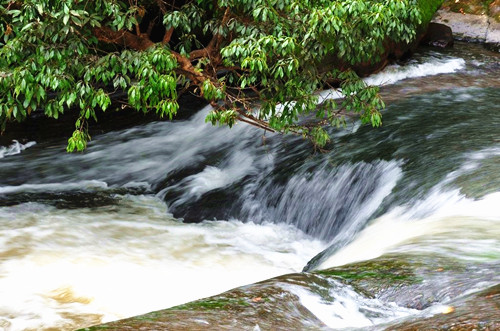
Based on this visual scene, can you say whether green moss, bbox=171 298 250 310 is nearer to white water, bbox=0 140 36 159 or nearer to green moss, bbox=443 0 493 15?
white water, bbox=0 140 36 159

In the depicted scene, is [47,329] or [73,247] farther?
[73,247]

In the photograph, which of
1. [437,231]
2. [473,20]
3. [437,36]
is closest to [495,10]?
[473,20]

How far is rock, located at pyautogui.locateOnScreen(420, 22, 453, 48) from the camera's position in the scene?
50.2 feet

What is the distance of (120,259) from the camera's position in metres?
7.01

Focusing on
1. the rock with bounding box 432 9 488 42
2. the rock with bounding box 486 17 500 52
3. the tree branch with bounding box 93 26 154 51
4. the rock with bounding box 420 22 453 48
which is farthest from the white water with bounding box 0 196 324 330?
the rock with bounding box 432 9 488 42

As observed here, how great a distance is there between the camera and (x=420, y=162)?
25.2 feet

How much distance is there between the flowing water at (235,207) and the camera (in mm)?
5570

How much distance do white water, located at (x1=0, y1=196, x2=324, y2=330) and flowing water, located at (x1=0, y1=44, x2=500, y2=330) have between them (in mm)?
22

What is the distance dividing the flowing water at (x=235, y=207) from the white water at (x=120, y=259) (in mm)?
22

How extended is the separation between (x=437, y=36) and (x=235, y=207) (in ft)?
29.1

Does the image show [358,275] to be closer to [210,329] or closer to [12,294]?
[210,329]

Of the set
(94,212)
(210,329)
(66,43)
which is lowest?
(94,212)

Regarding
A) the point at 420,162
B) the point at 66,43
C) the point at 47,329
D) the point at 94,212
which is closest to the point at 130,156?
the point at 94,212

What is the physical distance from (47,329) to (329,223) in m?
3.70
